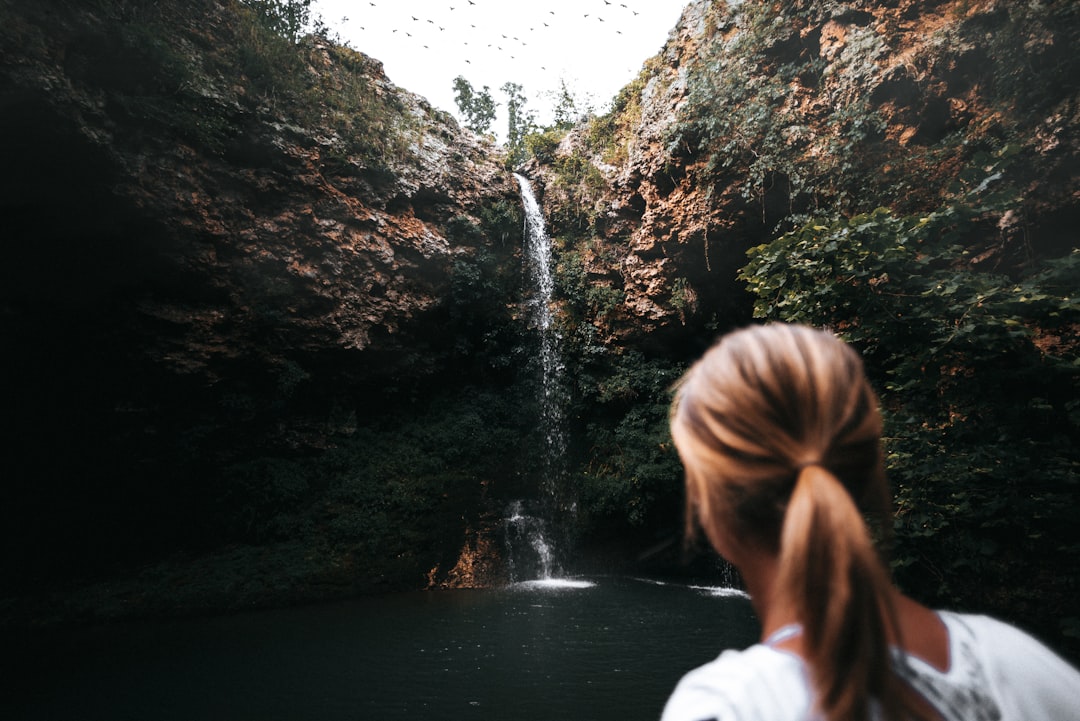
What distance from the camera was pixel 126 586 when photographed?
820cm

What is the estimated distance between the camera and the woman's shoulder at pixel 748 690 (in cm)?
51

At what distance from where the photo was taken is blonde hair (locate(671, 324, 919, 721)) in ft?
1.60

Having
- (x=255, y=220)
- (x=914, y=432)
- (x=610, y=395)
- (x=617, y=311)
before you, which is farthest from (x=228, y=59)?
(x=914, y=432)

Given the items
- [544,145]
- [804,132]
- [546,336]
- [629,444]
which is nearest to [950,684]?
[804,132]

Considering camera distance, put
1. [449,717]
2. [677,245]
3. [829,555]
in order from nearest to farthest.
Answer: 1. [829,555]
2. [449,717]
3. [677,245]

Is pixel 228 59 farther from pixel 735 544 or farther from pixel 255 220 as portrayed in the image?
pixel 735 544

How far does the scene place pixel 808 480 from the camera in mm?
563

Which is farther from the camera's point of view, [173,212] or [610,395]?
[610,395]

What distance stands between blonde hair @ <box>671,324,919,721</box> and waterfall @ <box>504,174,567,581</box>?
34.4 feet

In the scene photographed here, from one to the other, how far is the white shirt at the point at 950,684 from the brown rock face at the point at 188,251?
373 inches

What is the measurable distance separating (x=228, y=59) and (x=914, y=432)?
11.1 meters

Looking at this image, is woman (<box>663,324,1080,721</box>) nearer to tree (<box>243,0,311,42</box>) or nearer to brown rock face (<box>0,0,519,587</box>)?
brown rock face (<box>0,0,519,587</box>)

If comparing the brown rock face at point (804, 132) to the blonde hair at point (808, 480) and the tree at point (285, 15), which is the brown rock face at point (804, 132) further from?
the tree at point (285, 15)

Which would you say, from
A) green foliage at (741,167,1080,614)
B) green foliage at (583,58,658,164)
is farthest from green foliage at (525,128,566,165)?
green foliage at (741,167,1080,614)
